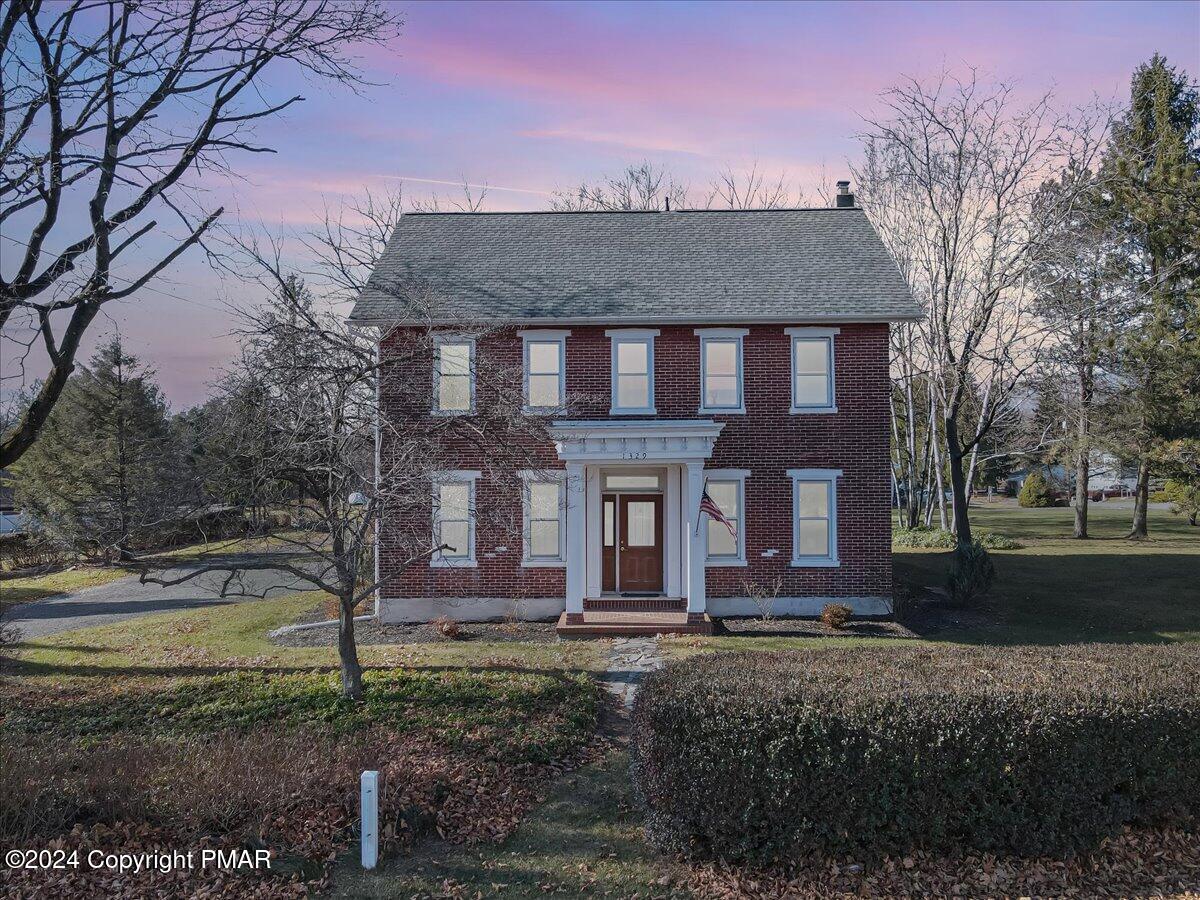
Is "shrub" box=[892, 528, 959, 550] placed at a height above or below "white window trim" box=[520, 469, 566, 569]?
below

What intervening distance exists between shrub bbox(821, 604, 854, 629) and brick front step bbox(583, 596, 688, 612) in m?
2.88

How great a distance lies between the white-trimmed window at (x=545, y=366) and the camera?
18094 mm

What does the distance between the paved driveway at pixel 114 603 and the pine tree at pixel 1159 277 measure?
3089 centimetres

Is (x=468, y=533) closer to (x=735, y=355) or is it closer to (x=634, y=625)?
(x=634, y=625)

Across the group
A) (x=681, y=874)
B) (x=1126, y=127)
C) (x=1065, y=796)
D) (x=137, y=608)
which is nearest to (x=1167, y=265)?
(x=1126, y=127)

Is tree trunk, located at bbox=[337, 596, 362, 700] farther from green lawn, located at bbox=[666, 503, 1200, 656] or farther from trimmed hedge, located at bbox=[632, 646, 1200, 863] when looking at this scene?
green lawn, located at bbox=[666, 503, 1200, 656]

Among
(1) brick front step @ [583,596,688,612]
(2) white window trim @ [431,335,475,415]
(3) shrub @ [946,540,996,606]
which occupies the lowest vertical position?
(1) brick front step @ [583,596,688,612]

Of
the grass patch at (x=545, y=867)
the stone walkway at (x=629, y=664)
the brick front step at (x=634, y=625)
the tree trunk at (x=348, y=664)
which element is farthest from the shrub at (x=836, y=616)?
the grass patch at (x=545, y=867)

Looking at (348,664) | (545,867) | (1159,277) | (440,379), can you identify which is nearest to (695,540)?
(440,379)

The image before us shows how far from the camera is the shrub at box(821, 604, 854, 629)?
16469mm

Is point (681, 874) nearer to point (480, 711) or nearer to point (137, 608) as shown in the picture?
point (480, 711)

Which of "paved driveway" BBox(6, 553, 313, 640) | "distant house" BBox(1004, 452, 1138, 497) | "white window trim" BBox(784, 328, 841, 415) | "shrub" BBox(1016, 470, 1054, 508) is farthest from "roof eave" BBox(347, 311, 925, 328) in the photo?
"shrub" BBox(1016, 470, 1054, 508)

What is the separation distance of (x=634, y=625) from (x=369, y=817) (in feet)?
33.8

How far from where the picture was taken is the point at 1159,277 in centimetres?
2911
